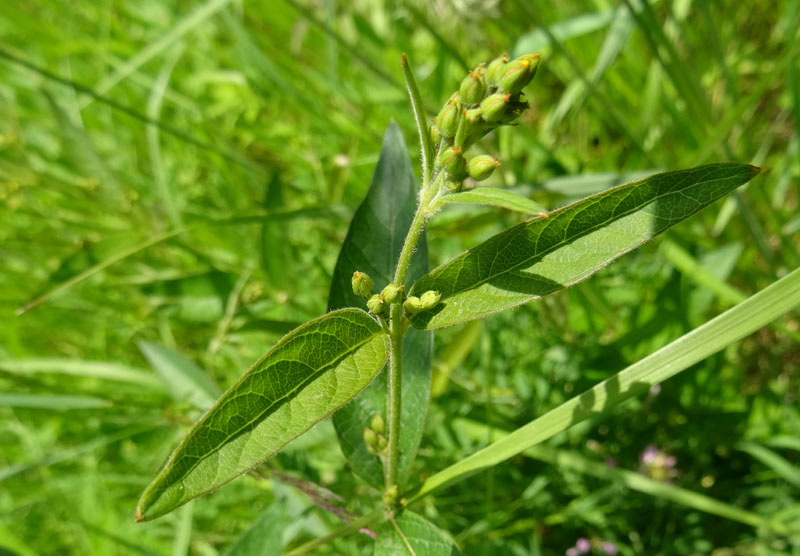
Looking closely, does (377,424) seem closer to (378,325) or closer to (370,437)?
(370,437)

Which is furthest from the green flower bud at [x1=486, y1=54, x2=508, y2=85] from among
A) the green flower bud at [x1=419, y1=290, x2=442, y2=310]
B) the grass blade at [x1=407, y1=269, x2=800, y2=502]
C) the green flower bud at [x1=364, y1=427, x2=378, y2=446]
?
the green flower bud at [x1=364, y1=427, x2=378, y2=446]

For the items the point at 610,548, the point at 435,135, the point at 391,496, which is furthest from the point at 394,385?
the point at 610,548

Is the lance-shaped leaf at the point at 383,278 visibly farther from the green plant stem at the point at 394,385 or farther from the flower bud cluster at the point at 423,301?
the flower bud cluster at the point at 423,301

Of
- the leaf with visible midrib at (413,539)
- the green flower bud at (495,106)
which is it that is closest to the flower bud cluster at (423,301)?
the green flower bud at (495,106)

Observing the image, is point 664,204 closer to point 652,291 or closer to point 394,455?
point 394,455

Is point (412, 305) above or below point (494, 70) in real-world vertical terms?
below

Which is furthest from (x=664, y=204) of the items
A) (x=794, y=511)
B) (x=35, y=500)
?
(x=35, y=500)

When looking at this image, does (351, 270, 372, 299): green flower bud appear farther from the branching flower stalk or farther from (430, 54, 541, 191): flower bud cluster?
(430, 54, 541, 191): flower bud cluster

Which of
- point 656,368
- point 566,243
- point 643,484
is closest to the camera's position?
point 566,243
